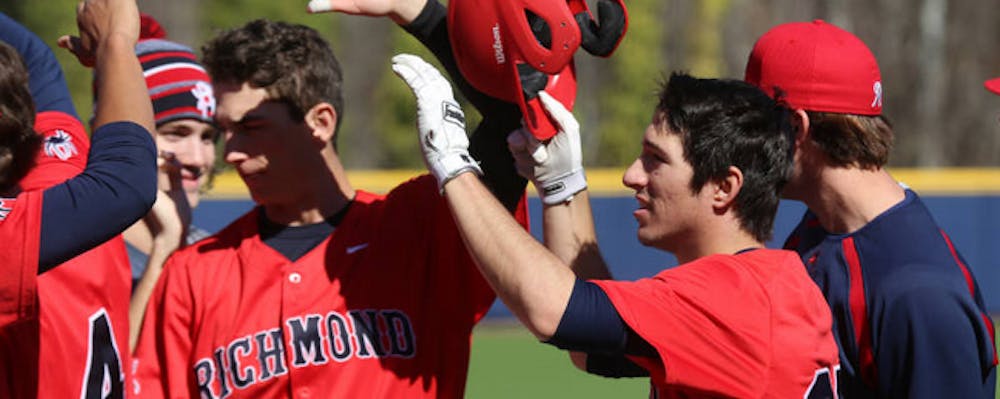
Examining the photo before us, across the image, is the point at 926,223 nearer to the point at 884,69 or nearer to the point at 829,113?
the point at 829,113

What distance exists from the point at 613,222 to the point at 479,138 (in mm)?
7984

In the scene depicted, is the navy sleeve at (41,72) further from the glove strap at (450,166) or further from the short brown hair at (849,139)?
the short brown hair at (849,139)

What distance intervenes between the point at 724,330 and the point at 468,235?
22.6 inches

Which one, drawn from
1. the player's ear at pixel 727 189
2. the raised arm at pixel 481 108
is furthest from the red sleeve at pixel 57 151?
the player's ear at pixel 727 189

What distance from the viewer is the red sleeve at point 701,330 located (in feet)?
9.04

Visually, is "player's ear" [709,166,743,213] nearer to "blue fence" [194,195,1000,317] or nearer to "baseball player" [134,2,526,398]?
"baseball player" [134,2,526,398]

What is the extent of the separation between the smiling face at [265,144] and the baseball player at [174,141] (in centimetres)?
61

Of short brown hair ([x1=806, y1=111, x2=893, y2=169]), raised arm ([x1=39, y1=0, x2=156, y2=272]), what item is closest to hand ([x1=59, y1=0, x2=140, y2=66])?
raised arm ([x1=39, y1=0, x2=156, y2=272])

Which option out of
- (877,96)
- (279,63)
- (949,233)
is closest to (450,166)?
(279,63)

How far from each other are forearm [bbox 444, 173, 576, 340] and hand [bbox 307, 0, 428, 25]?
1.57ft

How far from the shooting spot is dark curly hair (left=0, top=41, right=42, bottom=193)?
9.21 ft

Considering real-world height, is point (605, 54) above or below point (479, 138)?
above

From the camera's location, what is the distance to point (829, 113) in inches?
139

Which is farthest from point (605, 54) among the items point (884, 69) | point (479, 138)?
point (884, 69)
